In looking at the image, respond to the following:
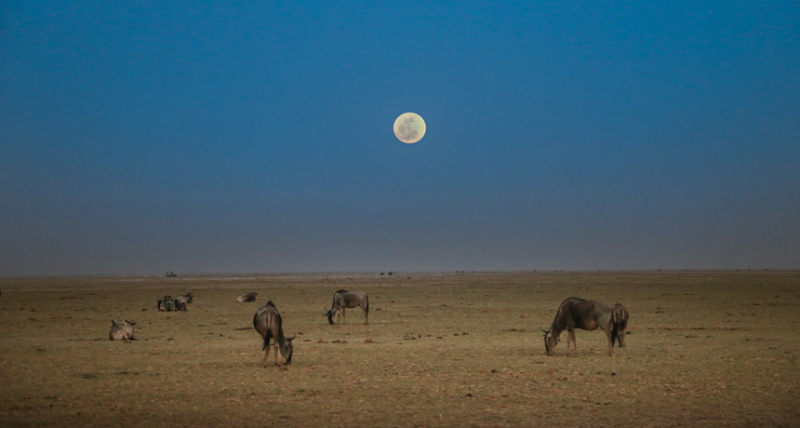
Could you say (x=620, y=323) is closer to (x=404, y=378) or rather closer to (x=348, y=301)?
(x=404, y=378)

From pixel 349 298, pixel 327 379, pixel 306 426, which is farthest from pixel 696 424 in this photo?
pixel 349 298

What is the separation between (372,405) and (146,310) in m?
34.8

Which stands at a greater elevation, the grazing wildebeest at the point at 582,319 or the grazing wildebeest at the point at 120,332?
the grazing wildebeest at the point at 582,319

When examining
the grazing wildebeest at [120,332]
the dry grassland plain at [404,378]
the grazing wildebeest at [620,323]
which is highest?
the grazing wildebeest at [620,323]

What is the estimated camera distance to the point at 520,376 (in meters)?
16.7

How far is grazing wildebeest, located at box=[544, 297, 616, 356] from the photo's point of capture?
2045 cm

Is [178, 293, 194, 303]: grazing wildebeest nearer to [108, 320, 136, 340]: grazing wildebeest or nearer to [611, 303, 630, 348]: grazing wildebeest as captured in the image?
[108, 320, 136, 340]: grazing wildebeest

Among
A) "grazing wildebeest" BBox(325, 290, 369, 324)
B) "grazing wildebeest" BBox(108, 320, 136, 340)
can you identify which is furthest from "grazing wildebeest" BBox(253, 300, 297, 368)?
"grazing wildebeest" BBox(325, 290, 369, 324)

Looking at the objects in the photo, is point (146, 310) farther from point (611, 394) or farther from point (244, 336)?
point (611, 394)

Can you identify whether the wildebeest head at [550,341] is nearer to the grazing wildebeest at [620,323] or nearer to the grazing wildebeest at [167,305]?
the grazing wildebeest at [620,323]

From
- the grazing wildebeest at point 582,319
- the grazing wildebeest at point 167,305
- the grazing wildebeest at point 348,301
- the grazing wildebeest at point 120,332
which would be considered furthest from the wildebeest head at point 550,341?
the grazing wildebeest at point 167,305

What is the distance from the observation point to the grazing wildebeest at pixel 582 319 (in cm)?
2045

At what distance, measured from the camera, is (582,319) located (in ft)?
68.3

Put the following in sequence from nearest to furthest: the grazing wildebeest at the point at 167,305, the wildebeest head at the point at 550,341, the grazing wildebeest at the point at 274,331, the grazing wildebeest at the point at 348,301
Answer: the grazing wildebeest at the point at 274,331, the wildebeest head at the point at 550,341, the grazing wildebeest at the point at 348,301, the grazing wildebeest at the point at 167,305
